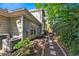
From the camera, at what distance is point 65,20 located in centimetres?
233

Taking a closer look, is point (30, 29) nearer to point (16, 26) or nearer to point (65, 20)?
point (16, 26)

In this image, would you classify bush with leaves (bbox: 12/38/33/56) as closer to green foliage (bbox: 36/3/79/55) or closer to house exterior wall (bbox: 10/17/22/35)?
house exterior wall (bbox: 10/17/22/35)

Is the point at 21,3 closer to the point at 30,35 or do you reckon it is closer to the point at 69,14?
the point at 30,35

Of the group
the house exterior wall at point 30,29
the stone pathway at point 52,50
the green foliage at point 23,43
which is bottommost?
the stone pathway at point 52,50

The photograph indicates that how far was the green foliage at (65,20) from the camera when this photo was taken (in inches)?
91.4

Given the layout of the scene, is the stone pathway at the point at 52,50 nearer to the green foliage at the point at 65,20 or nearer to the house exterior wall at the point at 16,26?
the green foliage at the point at 65,20

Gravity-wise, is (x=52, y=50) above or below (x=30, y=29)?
below

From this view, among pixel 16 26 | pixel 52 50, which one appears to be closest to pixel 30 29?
pixel 16 26

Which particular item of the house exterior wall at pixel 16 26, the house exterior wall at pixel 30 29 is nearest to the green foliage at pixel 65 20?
the house exterior wall at pixel 30 29

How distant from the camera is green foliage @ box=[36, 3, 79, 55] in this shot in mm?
2320

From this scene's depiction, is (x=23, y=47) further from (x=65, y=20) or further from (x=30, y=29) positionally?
(x=65, y=20)

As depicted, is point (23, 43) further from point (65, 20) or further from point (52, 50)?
point (65, 20)

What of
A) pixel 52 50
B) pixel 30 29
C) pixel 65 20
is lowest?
pixel 52 50

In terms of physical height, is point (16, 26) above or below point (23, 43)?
above
